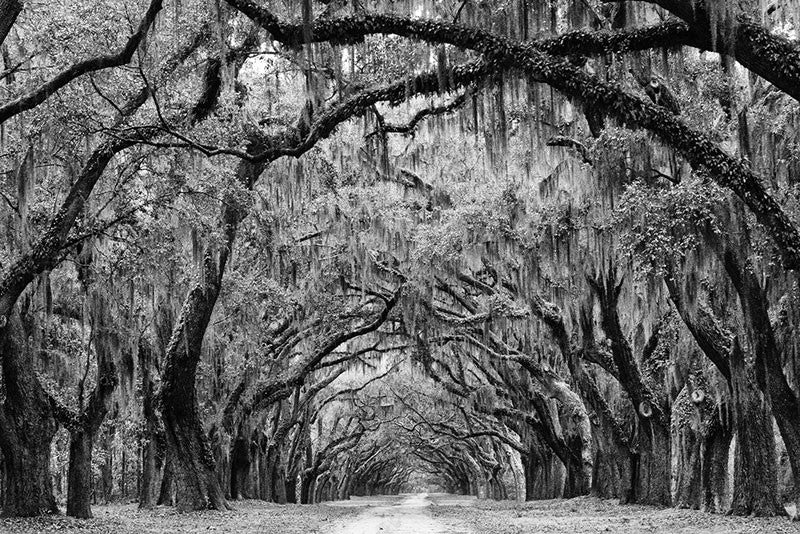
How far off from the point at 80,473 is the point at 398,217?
8.93 m

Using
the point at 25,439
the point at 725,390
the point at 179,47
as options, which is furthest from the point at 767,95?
the point at 25,439

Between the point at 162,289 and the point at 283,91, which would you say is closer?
the point at 162,289

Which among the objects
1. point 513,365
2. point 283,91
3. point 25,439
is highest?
point 283,91

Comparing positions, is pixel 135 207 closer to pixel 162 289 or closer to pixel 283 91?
pixel 162 289

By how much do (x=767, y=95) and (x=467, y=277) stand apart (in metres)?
11.0

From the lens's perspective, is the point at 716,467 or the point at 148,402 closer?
the point at 716,467

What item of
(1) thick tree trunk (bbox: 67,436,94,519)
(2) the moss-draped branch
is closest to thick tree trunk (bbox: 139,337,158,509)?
(1) thick tree trunk (bbox: 67,436,94,519)

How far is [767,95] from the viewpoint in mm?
13633

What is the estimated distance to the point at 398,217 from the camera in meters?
21.2

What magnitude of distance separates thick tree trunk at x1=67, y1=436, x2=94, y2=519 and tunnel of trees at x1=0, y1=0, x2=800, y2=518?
0.06m

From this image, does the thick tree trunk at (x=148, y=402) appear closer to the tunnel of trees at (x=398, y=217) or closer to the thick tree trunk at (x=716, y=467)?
the tunnel of trees at (x=398, y=217)

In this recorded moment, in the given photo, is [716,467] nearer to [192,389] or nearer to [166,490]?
[192,389]

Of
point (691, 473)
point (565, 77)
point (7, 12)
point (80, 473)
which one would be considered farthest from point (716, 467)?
point (7, 12)

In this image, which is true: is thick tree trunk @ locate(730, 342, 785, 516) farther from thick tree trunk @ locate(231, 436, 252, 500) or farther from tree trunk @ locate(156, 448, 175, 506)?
thick tree trunk @ locate(231, 436, 252, 500)
